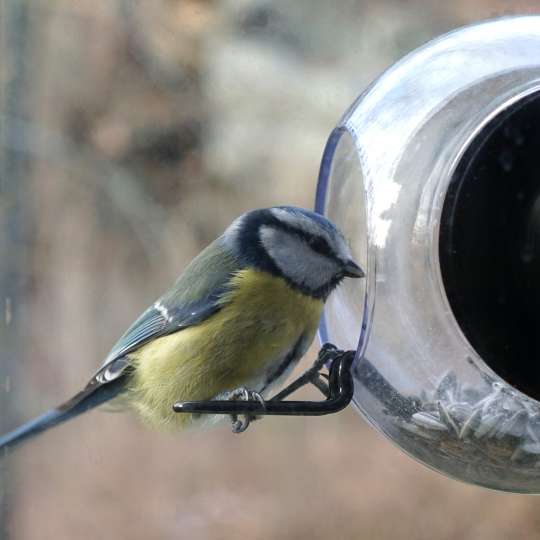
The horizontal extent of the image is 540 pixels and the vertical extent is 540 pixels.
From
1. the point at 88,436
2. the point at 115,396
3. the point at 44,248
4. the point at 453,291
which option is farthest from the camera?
the point at 44,248

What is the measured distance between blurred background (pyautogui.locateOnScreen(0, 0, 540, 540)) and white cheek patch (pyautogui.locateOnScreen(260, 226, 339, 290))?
3.77ft

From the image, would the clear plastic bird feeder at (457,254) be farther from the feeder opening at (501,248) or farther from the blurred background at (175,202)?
the blurred background at (175,202)

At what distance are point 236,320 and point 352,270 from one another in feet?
0.63

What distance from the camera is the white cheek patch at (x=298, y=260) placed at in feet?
4.57

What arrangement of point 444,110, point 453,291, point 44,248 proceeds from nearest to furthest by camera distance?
point 453,291, point 444,110, point 44,248

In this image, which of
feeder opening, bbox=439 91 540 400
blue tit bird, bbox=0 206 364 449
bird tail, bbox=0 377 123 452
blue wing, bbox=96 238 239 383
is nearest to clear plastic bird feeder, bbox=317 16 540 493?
feeder opening, bbox=439 91 540 400

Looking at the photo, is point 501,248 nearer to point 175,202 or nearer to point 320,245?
point 320,245

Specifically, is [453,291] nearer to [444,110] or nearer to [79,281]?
[444,110]

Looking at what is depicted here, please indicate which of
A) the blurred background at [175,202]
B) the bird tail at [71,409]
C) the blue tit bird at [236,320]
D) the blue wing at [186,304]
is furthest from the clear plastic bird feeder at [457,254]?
the blurred background at [175,202]

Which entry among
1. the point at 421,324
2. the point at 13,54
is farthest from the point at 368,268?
the point at 13,54

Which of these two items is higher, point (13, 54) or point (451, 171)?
point (13, 54)

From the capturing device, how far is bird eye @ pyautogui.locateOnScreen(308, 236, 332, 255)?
1.36 metres

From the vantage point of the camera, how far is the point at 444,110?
1.30 m

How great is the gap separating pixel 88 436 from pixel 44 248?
0.74 meters
